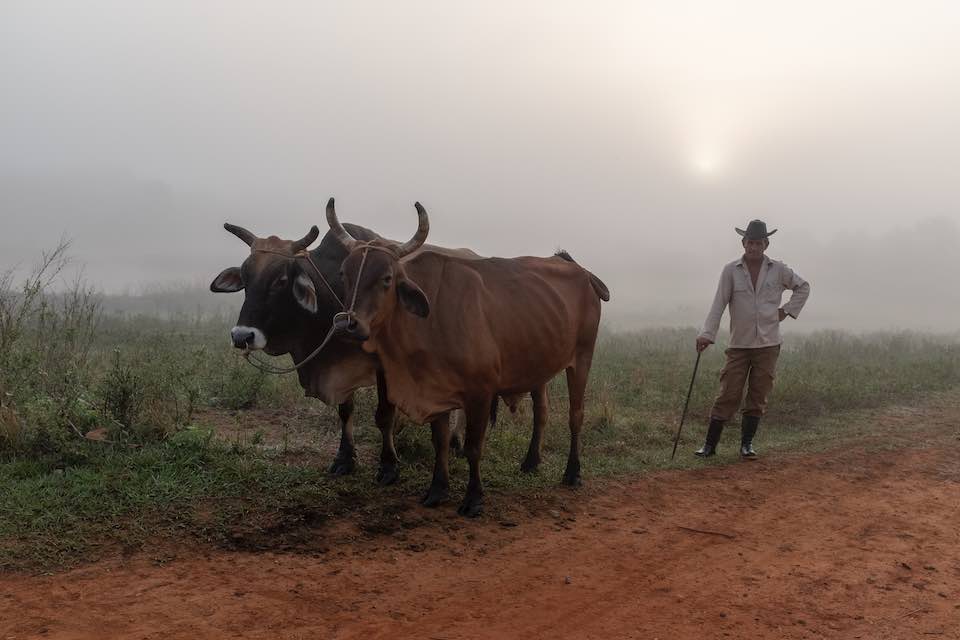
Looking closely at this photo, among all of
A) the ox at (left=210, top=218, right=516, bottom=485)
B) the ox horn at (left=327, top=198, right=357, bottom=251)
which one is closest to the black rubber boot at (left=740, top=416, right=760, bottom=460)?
the ox at (left=210, top=218, right=516, bottom=485)

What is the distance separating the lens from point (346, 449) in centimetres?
555

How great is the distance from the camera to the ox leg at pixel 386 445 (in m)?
5.38

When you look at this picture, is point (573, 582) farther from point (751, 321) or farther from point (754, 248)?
point (754, 248)

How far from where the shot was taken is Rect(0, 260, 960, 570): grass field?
416 centimetres

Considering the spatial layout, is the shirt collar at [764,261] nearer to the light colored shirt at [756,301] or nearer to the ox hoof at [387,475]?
the light colored shirt at [756,301]

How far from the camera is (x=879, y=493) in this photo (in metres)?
5.59

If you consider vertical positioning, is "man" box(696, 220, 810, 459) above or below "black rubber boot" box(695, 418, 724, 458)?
above

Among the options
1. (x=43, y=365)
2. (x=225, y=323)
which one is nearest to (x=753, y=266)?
(x=43, y=365)

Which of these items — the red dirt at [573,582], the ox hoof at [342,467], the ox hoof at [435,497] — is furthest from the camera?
the ox hoof at [342,467]

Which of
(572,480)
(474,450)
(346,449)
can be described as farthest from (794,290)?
(346,449)

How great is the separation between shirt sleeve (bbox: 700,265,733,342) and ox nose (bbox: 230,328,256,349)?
4.53m

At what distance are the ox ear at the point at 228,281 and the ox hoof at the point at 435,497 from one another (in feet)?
7.40

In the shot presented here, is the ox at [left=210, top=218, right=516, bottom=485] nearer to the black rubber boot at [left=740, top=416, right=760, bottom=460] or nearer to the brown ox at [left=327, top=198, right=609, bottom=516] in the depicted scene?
the brown ox at [left=327, top=198, right=609, bottom=516]

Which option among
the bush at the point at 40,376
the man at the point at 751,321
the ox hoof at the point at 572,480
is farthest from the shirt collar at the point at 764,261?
the bush at the point at 40,376
